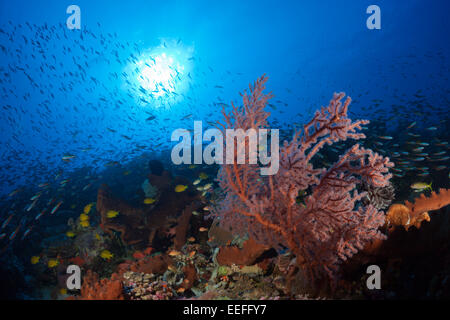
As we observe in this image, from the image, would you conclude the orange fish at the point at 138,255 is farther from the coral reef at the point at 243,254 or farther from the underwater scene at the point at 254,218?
the coral reef at the point at 243,254

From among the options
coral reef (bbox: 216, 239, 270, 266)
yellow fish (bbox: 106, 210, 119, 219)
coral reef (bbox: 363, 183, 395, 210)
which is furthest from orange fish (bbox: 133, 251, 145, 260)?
coral reef (bbox: 363, 183, 395, 210)

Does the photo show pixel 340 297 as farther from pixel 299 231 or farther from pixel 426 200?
pixel 426 200

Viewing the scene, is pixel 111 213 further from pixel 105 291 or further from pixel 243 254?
pixel 243 254

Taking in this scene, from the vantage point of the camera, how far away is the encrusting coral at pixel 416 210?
4078 mm

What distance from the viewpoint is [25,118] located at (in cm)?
7000

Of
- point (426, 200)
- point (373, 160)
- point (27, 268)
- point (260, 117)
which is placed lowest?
point (27, 268)

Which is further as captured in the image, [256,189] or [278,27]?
[278,27]

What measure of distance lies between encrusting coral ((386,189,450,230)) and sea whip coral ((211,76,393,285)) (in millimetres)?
1491

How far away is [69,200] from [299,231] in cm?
1879

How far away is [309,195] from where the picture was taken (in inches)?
117

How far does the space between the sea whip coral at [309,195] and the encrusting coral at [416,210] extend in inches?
58.7

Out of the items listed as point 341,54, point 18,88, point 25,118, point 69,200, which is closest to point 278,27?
point 341,54

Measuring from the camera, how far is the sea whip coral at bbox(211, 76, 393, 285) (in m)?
2.76

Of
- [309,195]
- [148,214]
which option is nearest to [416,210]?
[309,195]
